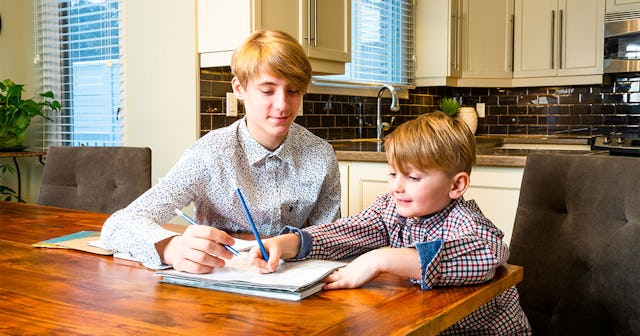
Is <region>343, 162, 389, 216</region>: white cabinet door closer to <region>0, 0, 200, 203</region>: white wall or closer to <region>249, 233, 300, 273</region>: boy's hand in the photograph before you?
<region>0, 0, 200, 203</region>: white wall

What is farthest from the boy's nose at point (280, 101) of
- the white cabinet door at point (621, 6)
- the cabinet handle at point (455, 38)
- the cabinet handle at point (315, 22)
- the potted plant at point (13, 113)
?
the white cabinet door at point (621, 6)

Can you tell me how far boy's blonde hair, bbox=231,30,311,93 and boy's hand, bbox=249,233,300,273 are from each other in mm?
413

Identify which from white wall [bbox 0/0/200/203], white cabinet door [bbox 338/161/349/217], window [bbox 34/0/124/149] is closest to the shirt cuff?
white cabinet door [bbox 338/161/349/217]

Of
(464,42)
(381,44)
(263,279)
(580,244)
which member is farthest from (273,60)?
(464,42)

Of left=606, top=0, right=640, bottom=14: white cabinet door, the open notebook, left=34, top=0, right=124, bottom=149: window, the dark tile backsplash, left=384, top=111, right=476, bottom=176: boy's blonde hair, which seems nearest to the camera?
the open notebook

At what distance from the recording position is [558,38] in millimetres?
5148

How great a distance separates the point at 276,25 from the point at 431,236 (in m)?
2.10

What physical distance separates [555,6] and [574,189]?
4053 mm

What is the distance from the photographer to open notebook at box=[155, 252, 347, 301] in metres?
1.05

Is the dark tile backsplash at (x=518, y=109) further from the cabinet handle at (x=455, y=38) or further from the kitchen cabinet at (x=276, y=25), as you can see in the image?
the kitchen cabinet at (x=276, y=25)

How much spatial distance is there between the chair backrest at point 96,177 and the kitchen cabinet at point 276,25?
990 millimetres

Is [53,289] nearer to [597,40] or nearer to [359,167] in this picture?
[359,167]

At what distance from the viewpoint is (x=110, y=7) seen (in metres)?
3.65

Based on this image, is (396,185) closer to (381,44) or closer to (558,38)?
(381,44)
